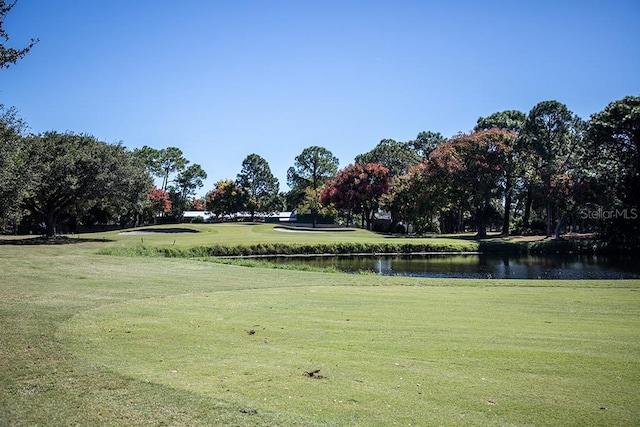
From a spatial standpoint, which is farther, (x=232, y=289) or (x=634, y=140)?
(x=634, y=140)

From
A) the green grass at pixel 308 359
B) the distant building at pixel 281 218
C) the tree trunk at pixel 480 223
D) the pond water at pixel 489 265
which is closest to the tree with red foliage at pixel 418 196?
the tree trunk at pixel 480 223

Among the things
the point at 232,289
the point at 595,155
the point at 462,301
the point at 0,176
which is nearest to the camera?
the point at 462,301

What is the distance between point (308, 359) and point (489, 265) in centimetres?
3092

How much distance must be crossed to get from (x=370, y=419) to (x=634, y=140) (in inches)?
1983

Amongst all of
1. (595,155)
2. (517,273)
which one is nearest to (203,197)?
(595,155)

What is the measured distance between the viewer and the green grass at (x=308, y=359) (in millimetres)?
5707

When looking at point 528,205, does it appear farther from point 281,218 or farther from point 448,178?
point 281,218

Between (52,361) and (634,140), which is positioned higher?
(634,140)

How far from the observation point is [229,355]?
7902 millimetres

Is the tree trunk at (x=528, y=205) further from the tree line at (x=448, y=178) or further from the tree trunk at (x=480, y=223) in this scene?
the tree trunk at (x=480, y=223)

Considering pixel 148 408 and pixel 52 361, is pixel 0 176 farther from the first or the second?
pixel 148 408

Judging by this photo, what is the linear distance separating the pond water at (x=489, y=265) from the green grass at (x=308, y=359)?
16.1 meters

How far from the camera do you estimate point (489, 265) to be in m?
35.8

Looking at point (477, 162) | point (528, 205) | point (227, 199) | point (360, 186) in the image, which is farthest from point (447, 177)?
point (227, 199)
